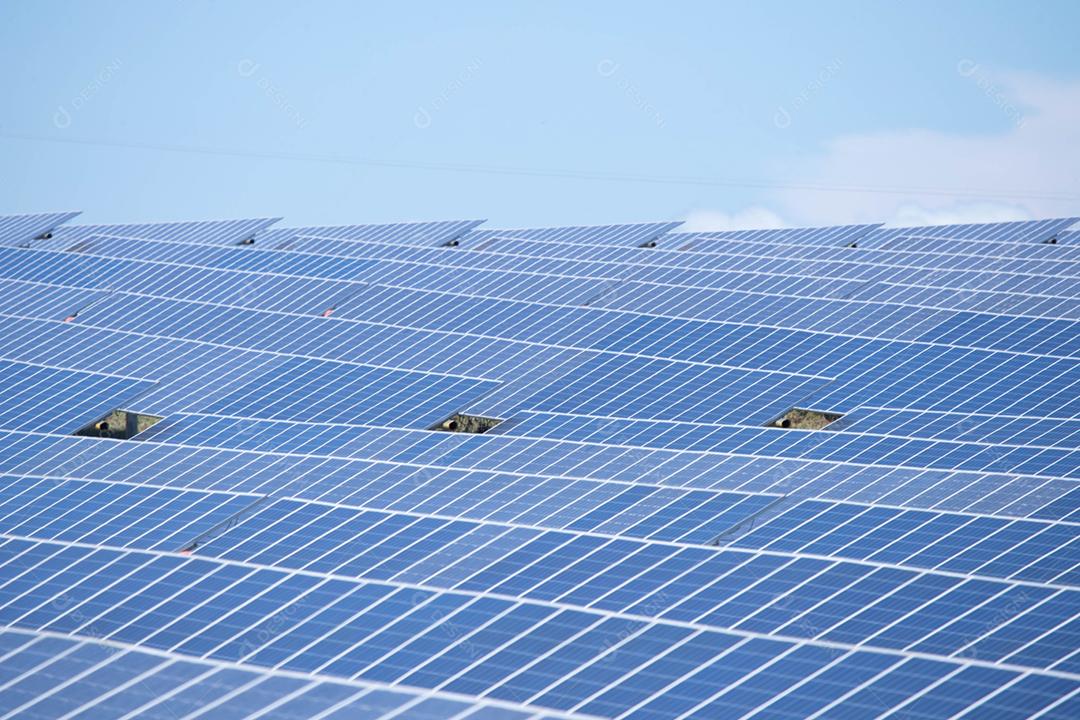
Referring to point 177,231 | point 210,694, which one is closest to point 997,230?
Result: point 177,231

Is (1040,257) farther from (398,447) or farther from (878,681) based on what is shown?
(878,681)

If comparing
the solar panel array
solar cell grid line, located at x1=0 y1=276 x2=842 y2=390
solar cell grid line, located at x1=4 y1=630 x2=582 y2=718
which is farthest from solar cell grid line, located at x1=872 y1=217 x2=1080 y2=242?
solar cell grid line, located at x1=4 y1=630 x2=582 y2=718

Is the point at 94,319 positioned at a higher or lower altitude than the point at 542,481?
lower

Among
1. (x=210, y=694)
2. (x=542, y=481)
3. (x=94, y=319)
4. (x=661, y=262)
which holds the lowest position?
(x=94, y=319)

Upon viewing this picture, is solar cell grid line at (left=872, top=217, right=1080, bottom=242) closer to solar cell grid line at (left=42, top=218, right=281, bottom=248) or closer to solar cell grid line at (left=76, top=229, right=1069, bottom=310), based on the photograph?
solar cell grid line at (left=76, top=229, right=1069, bottom=310)

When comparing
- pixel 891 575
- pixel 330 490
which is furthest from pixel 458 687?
pixel 330 490

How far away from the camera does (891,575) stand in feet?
89.3

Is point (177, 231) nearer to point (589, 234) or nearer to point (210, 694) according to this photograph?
point (589, 234)

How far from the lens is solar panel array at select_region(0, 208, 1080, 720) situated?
938 inches

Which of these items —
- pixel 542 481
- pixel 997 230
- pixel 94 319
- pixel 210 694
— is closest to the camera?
pixel 210 694

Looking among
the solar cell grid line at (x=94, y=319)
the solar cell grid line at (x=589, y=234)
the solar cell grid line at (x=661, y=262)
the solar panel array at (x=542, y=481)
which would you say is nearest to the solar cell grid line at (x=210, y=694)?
the solar panel array at (x=542, y=481)

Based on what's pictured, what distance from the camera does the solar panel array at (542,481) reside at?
23.8m

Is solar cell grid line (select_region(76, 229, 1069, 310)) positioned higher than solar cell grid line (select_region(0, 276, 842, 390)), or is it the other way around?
solar cell grid line (select_region(76, 229, 1069, 310))

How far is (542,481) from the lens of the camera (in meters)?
37.6
